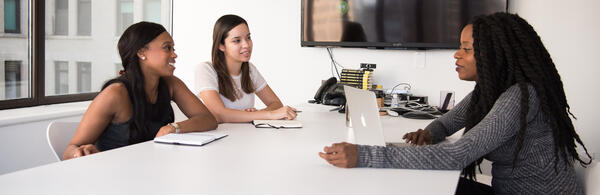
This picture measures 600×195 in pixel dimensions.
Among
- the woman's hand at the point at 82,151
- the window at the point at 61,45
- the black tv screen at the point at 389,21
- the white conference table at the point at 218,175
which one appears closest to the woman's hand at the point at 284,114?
the white conference table at the point at 218,175

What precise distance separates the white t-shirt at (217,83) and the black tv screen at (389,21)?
54.4 inches

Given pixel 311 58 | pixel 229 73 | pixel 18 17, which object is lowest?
pixel 229 73

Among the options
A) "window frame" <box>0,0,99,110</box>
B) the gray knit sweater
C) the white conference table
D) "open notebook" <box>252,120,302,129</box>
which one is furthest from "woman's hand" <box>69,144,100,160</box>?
"window frame" <box>0,0,99,110</box>

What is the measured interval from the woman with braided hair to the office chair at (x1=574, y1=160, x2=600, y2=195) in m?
0.03

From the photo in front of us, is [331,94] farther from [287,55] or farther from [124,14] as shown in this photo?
[124,14]

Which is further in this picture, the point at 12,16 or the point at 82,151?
the point at 12,16

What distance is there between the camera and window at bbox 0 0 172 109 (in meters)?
3.71

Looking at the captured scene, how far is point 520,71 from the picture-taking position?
4.93ft

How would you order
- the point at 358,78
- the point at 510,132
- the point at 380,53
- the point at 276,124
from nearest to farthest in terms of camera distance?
the point at 510,132 < the point at 276,124 < the point at 358,78 < the point at 380,53

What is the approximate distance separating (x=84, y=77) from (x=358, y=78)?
2475mm

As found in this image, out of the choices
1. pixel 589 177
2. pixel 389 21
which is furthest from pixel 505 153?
pixel 389 21

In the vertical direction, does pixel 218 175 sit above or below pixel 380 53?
below

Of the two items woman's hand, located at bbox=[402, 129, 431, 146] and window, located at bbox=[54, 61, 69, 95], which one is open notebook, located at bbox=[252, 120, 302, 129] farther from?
window, located at bbox=[54, 61, 69, 95]

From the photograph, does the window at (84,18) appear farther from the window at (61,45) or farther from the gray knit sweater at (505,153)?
the gray knit sweater at (505,153)
